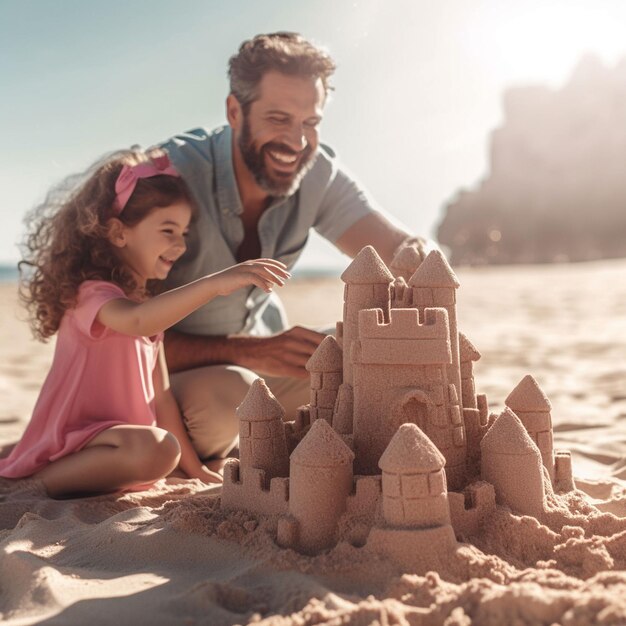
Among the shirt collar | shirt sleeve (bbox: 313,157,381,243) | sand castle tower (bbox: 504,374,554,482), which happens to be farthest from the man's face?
sand castle tower (bbox: 504,374,554,482)

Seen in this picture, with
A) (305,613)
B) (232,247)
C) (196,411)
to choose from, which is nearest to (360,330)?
(305,613)

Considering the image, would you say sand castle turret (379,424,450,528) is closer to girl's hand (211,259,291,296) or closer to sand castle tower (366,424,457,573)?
sand castle tower (366,424,457,573)

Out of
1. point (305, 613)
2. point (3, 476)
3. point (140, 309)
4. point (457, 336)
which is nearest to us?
point (305, 613)

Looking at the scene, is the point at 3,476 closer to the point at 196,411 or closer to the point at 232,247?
the point at 196,411

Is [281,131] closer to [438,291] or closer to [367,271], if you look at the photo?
[367,271]

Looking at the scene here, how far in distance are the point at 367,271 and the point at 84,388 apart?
5.97ft

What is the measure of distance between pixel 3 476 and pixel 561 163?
239 ft

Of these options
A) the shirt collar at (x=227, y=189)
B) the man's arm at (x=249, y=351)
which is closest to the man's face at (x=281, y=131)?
the shirt collar at (x=227, y=189)

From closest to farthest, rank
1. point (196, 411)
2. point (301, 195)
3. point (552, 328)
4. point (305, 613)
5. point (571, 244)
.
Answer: point (305, 613) → point (196, 411) → point (301, 195) → point (552, 328) → point (571, 244)

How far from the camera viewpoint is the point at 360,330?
2.53m

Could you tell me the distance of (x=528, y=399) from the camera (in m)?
2.79

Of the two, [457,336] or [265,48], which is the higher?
[265,48]

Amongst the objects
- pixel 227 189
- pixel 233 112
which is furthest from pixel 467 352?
pixel 233 112

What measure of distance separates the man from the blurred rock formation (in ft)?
200
